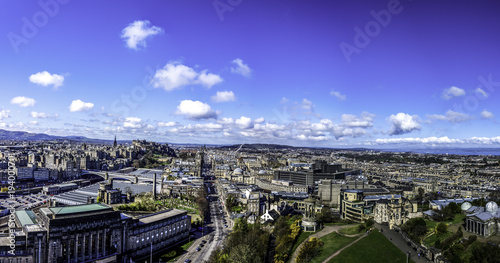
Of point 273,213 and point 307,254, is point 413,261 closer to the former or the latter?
point 307,254

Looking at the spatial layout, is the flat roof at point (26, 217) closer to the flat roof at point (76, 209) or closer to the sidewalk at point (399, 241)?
the flat roof at point (76, 209)

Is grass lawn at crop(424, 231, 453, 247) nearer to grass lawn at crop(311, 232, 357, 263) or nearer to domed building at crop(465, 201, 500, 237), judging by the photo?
domed building at crop(465, 201, 500, 237)

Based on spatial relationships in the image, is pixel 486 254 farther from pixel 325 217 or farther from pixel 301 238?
pixel 325 217

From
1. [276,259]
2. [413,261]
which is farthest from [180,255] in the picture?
[413,261]

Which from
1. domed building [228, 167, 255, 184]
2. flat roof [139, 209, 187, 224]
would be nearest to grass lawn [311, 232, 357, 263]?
flat roof [139, 209, 187, 224]

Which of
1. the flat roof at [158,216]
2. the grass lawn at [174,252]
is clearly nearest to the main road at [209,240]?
the grass lawn at [174,252]
